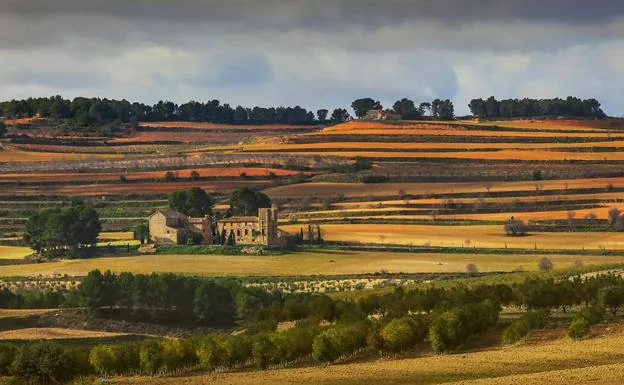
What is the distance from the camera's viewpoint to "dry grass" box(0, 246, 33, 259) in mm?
142000

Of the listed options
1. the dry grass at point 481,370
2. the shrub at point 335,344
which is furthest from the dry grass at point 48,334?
the shrub at point 335,344

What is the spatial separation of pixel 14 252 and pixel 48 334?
5045cm

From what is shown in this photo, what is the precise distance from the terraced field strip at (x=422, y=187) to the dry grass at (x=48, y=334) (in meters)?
70.9

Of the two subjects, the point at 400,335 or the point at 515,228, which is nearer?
the point at 400,335

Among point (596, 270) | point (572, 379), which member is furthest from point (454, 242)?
point (572, 379)

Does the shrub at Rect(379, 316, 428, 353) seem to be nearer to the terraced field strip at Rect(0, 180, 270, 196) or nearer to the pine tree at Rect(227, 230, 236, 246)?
the pine tree at Rect(227, 230, 236, 246)

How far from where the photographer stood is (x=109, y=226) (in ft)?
527

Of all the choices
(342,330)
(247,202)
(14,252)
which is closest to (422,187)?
(247,202)

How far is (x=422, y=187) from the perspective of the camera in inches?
6875

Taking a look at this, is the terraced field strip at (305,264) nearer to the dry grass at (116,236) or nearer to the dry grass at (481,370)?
the dry grass at (116,236)

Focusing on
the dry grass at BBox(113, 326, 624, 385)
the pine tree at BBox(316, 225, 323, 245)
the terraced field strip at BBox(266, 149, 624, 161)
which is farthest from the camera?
the terraced field strip at BBox(266, 149, 624, 161)

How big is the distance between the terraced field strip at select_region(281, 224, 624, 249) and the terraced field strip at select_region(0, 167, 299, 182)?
35.7 metres

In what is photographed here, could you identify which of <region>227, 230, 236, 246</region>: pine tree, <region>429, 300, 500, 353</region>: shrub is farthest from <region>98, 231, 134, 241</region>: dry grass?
<region>429, 300, 500, 353</region>: shrub

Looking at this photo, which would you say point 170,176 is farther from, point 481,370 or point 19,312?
point 481,370
